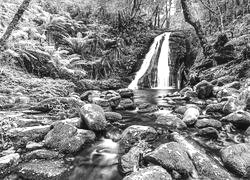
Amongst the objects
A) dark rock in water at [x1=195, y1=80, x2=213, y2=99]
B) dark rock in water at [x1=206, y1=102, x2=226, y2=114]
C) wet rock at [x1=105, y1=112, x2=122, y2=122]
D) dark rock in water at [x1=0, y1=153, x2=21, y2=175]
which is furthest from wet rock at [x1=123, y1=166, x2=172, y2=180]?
dark rock in water at [x1=195, y1=80, x2=213, y2=99]

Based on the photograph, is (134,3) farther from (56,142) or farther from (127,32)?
(56,142)

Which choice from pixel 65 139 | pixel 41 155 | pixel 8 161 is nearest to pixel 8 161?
pixel 8 161

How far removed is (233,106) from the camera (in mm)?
5523

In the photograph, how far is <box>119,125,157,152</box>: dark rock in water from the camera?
3828mm

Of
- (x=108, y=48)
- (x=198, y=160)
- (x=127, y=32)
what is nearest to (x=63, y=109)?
(x=198, y=160)

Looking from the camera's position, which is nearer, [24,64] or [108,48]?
[24,64]

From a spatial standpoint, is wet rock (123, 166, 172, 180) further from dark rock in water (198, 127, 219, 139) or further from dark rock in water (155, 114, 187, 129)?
dark rock in water (155, 114, 187, 129)

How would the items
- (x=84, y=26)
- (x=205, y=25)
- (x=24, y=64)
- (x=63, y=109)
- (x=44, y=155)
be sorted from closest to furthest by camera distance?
(x=44, y=155) < (x=63, y=109) < (x=24, y=64) < (x=84, y=26) < (x=205, y=25)

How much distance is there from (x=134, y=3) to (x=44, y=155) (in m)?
18.3

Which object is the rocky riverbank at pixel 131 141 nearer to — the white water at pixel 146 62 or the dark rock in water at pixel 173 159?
the dark rock in water at pixel 173 159

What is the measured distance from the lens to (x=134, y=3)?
18.5 m

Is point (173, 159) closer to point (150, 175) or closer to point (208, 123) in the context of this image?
point (150, 175)

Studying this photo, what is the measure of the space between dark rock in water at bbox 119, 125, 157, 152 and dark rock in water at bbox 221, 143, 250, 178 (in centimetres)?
140

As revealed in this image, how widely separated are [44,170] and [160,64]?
46.2 ft
